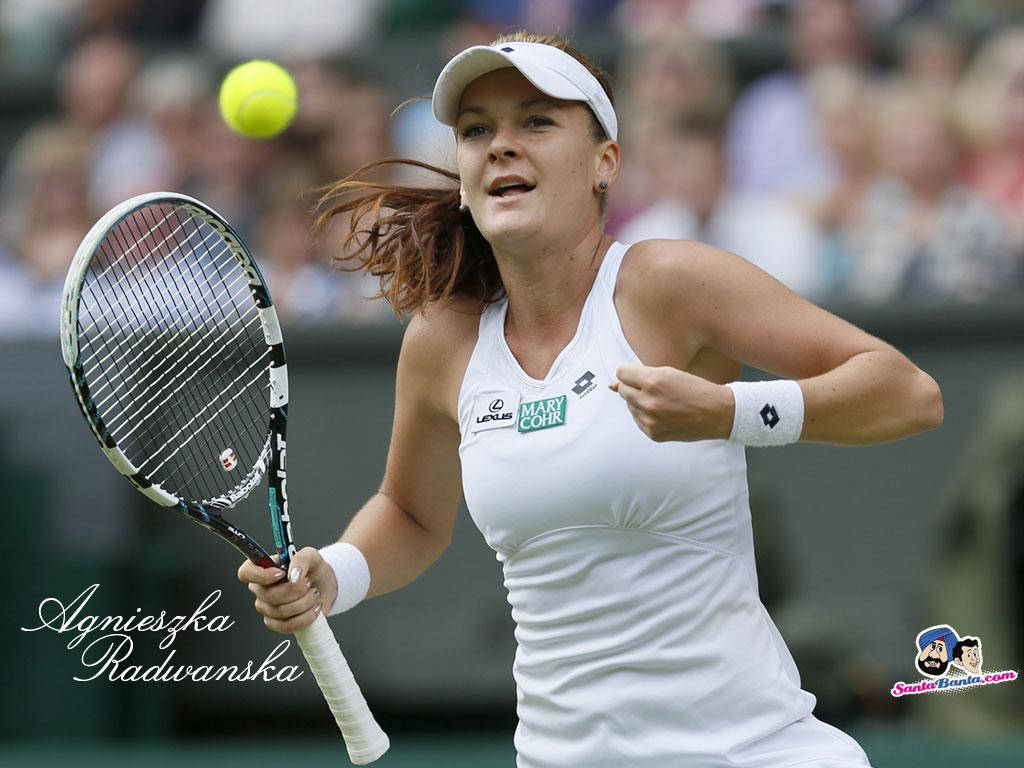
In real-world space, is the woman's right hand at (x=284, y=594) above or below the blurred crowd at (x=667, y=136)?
below

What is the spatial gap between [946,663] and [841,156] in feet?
7.53

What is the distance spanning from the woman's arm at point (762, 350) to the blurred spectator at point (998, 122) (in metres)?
3.40

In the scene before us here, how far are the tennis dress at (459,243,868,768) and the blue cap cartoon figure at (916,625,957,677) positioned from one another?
2.20 meters

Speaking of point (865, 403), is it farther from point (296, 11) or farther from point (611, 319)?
point (296, 11)

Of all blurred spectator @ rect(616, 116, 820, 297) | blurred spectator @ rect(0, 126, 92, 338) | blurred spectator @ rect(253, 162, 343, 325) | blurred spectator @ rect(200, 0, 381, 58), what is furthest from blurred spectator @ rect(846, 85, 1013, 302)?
blurred spectator @ rect(0, 126, 92, 338)

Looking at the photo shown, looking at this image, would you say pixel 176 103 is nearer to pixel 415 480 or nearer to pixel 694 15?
pixel 694 15

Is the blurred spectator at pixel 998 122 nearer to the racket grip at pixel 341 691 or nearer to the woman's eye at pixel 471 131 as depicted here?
the woman's eye at pixel 471 131

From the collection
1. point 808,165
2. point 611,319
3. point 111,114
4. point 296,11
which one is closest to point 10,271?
point 111,114

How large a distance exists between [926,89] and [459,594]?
2670 millimetres

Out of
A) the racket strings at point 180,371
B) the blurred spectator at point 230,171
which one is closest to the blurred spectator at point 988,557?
the racket strings at point 180,371

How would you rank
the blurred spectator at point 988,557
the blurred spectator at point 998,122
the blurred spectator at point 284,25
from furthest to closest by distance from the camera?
the blurred spectator at point 284,25
the blurred spectator at point 998,122
the blurred spectator at point 988,557

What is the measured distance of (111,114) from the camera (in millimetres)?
7914

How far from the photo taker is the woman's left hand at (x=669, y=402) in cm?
267

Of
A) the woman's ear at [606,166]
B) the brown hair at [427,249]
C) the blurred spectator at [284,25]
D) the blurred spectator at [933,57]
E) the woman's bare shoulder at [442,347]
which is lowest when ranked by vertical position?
the woman's bare shoulder at [442,347]
